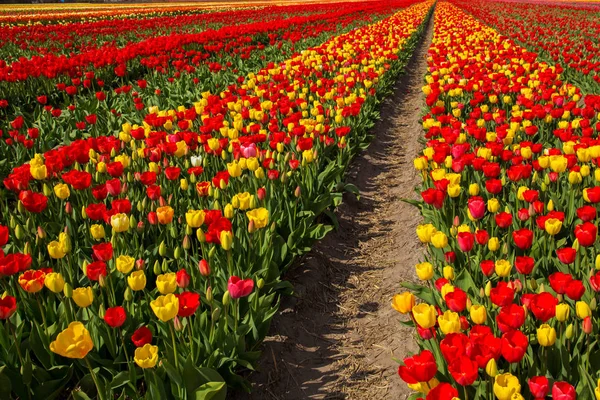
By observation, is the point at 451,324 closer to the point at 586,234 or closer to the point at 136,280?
the point at 586,234

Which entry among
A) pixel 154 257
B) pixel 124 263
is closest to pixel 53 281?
pixel 124 263

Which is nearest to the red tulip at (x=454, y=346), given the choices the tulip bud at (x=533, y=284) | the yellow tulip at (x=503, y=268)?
the yellow tulip at (x=503, y=268)

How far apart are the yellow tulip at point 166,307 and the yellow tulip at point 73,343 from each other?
29cm

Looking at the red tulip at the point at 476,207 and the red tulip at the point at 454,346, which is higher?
the red tulip at the point at 454,346

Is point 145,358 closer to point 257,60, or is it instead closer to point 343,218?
point 343,218

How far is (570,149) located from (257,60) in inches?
367

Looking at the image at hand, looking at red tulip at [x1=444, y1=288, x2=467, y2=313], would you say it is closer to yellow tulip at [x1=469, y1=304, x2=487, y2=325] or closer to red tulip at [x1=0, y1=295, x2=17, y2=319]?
yellow tulip at [x1=469, y1=304, x2=487, y2=325]

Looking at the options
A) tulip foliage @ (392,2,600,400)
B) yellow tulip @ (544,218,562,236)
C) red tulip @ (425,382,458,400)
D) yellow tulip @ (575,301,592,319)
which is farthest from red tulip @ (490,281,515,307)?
yellow tulip @ (544,218,562,236)

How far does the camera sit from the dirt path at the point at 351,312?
3.18 meters

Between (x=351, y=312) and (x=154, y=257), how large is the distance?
1.47 m

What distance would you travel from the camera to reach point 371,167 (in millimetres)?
6816

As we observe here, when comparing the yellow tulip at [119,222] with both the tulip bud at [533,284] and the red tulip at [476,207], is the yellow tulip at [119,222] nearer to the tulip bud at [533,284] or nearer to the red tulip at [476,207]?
the red tulip at [476,207]

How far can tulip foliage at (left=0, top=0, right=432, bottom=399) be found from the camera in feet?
8.15

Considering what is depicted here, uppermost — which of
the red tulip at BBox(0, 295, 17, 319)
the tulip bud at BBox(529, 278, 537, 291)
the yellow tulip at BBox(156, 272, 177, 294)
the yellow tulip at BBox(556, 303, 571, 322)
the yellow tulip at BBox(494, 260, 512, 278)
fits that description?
the red tulip at BBox(0, 295, 17, 319)
